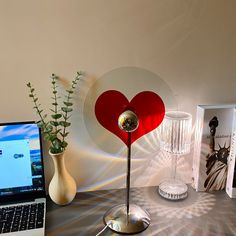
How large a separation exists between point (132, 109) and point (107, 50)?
0.24 m

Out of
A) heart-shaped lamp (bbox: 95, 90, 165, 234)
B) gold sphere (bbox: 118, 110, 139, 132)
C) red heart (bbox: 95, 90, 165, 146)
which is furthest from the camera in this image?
red heart (bbox: 95, 90, 165, 146)

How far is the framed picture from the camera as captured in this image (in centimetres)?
108

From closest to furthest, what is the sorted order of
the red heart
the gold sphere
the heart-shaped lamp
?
1. the gold sphere
2. the heart-shaped lamp
3. the red heart

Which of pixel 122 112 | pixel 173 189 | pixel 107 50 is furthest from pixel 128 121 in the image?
pixel 173 189

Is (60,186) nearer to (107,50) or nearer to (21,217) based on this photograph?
(21,217)

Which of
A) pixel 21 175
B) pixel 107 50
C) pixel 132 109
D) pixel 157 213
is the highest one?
pixel 107 50

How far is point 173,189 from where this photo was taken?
3.73 ft

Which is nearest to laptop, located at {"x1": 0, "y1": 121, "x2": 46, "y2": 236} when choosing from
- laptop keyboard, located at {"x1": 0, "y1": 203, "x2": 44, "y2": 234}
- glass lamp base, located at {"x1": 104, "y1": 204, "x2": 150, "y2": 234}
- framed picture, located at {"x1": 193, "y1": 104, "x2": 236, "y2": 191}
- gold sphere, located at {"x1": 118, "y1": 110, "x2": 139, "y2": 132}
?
laptop keyboard, located at {"x1": 0, "y1": 203, "x2": 44, "y2": 234}

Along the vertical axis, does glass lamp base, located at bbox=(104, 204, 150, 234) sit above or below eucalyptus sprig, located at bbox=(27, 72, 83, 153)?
below

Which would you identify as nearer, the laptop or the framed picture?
the laptop

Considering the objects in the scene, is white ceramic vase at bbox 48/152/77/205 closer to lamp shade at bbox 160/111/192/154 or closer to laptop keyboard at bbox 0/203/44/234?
laptop keyboard at bbox 0/203/44/234

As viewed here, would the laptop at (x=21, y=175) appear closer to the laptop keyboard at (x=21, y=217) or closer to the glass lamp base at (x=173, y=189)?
the laptop keyboard at (x=21, y=217)

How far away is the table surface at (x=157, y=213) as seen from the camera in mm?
928

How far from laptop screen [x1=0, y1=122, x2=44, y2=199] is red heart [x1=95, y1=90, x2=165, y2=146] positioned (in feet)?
0.86
